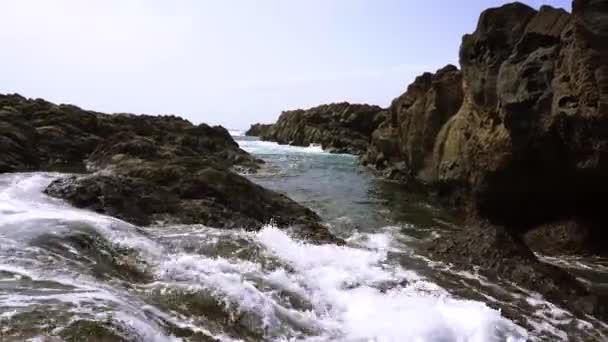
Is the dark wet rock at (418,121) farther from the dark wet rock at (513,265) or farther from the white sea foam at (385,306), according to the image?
the white sea foam at (385,306)

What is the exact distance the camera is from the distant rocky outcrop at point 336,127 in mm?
49000

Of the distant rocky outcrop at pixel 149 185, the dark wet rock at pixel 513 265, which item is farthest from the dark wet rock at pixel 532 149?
the distant rocky outcrop at pixel 149 185

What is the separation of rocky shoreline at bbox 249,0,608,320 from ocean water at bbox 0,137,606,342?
1053 mm

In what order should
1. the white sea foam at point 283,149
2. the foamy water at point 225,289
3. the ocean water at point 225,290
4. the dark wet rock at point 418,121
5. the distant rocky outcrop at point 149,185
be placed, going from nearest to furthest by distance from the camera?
the ocean water at point 225,290, the foamy water at point 225,289, the distant rocky outcrop at point 149,185, the dark wet rock at point 418,121, the white sea foam at point 283,149

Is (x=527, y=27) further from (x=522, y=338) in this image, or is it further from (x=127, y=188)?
(x=127, y=188)

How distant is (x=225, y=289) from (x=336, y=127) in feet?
162

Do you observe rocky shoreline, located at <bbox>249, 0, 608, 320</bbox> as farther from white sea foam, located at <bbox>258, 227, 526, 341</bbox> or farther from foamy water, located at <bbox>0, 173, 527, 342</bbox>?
foamy water, located at <bbox>0, 173, 527, 342</bbox>

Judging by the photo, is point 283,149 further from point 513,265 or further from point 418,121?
point 513,265

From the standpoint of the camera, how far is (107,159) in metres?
17.1

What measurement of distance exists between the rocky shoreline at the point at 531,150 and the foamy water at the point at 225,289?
2118 millimetres

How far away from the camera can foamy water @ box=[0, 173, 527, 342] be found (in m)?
5.14

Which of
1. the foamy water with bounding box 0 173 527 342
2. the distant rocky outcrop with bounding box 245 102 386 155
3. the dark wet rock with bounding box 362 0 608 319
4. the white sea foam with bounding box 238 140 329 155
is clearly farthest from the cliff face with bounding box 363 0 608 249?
the distant rocky outcrop with bounding box 245 102 386 155

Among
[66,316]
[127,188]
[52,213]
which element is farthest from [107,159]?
[66,316]

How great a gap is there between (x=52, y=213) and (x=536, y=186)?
36.4 feet
